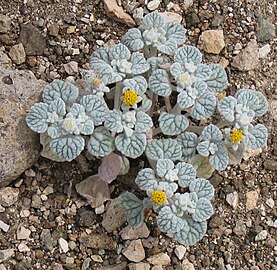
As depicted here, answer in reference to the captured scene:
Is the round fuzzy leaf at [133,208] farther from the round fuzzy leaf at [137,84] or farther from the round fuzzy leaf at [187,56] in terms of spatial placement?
the round fuzzy leaf at [187,56]

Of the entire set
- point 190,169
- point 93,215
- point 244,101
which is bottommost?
point 93,215

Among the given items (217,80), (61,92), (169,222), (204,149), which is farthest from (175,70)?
(169,222)

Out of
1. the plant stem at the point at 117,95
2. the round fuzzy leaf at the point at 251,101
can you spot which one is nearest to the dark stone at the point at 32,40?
the plant stem at the point at 117,95

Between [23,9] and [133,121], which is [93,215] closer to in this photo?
[133,121]

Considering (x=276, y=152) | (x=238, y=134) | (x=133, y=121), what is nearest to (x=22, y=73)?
(x=133, y=121)

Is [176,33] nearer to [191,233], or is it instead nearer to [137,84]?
[137,84]

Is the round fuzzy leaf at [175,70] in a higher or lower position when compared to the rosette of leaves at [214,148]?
higher
